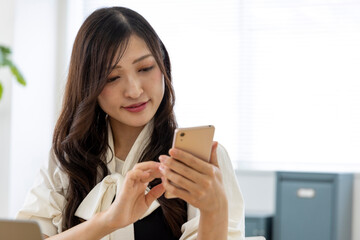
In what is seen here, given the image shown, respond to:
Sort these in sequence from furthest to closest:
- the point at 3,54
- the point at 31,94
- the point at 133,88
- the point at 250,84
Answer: the point at 31,94 → the point at 250,84 → the point at 133,88 → the point at 3,54

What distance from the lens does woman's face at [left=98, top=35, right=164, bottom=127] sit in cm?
186

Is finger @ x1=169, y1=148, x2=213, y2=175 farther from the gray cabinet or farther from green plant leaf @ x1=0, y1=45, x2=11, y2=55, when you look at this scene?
the gray cabinet

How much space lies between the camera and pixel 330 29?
14.1 feet

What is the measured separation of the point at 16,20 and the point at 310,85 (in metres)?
2.16

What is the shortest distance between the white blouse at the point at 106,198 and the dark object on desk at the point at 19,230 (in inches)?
29.0

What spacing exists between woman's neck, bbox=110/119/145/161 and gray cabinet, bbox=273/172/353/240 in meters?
2.08

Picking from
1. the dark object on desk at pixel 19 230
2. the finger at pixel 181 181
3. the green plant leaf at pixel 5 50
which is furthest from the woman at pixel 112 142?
the green plant leaf at pixel 5 50

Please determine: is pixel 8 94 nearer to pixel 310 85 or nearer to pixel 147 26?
pixel 310 85

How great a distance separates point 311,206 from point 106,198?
2303 mm

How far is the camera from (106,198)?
191 cm

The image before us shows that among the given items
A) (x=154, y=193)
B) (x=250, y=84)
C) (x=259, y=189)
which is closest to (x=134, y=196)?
(x=154, y=193)

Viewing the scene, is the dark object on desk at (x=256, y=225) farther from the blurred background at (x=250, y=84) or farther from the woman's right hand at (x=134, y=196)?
the woman's right hand at (x=134, y=196)

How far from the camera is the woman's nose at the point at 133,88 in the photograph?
183 centimetres

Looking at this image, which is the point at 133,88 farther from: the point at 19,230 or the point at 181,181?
the point at 19,230
